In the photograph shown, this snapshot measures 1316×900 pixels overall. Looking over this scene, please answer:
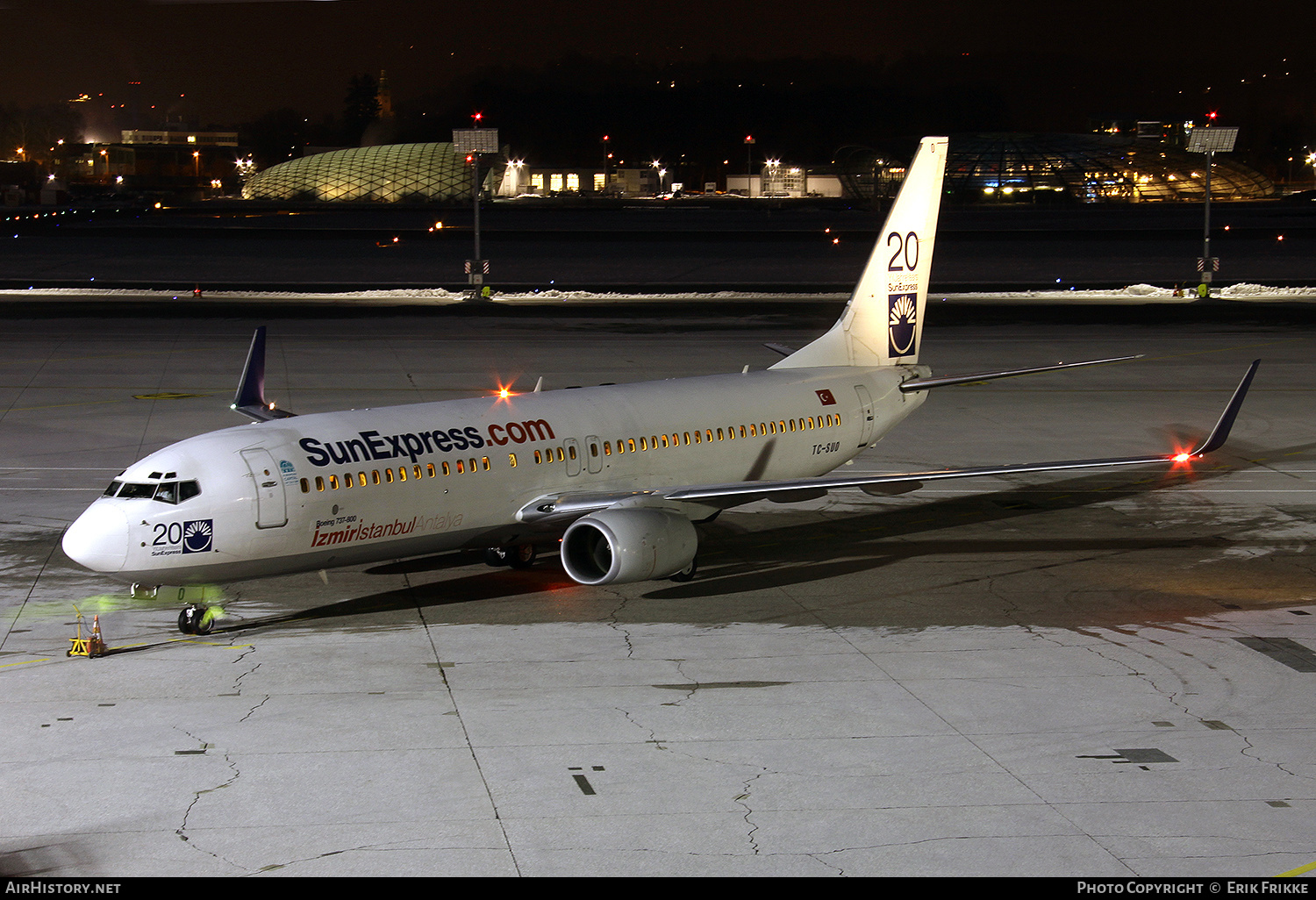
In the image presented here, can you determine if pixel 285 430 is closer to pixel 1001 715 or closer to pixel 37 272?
pixel 1001 715

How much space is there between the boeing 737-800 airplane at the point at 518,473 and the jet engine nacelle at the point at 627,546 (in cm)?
4

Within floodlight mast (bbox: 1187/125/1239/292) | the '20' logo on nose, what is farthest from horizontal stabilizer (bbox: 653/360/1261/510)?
floodlight mast (bbox: 1187/125/1239/292)

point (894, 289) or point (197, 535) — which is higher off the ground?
point (894, 289)

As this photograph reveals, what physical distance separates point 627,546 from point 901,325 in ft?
44.9

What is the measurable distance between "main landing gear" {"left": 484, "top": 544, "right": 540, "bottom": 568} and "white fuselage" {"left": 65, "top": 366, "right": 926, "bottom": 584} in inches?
36.8

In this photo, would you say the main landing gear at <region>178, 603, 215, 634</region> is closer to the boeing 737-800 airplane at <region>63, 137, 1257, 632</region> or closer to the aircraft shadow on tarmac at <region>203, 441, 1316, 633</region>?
the boeing 737-800 airplane at <region>63, 137, 1257, 632</region>

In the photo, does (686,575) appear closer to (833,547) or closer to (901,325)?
(833,547)

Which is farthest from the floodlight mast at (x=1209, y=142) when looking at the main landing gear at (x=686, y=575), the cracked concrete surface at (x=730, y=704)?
the main landing gear at (x=686, y=575)

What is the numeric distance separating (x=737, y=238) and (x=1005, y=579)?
124 metres

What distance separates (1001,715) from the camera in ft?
67.3

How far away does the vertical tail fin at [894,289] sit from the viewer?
34.9 meters

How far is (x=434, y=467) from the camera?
25969 mm

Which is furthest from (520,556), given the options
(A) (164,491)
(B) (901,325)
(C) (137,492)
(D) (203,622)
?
(B) (901,325)
